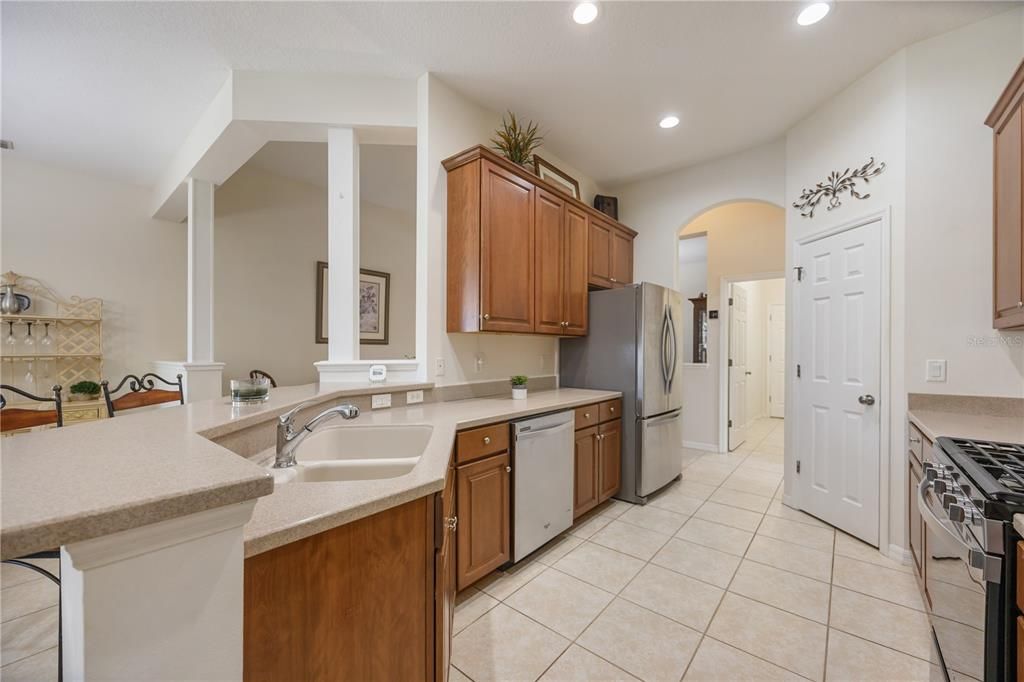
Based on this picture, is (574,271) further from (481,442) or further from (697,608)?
(697,608)

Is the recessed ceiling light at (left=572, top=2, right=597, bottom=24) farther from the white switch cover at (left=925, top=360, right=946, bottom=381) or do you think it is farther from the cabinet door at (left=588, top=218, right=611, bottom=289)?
the white switch cover at (left=925, top=360, right=946, bottom=381)

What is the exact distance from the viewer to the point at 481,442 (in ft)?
6.48

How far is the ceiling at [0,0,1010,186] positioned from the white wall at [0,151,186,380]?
1.56 ft

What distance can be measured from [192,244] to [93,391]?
1605mm

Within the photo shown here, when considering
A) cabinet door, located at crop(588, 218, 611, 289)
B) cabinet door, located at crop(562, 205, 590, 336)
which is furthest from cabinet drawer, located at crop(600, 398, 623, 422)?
cabinet door, located at crop(588, 218, 611, 289)

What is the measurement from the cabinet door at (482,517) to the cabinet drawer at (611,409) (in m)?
1.11

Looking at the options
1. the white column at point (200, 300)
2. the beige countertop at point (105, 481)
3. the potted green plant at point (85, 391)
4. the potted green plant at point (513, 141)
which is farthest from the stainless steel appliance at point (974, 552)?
the potted green plant at point (85, 391)

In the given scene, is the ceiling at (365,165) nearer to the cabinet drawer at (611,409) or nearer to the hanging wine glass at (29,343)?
the hanging wine glass at (29,343)

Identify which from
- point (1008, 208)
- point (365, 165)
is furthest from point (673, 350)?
point (365, 165)

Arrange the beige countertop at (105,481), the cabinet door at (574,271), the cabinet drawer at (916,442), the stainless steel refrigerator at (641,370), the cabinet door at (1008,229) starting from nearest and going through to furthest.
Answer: the beige countertop at (105,481) → the cabinet door at (1008,229) → the cabinet drawer at (916,442) → the stainless steel refrigerator at (641,370) → the cabinet door at (574,271)

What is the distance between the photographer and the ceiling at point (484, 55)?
207 cm

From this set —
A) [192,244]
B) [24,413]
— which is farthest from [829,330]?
[192,244]

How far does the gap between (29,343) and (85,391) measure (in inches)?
24.5

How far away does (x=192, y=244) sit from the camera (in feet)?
10.8
